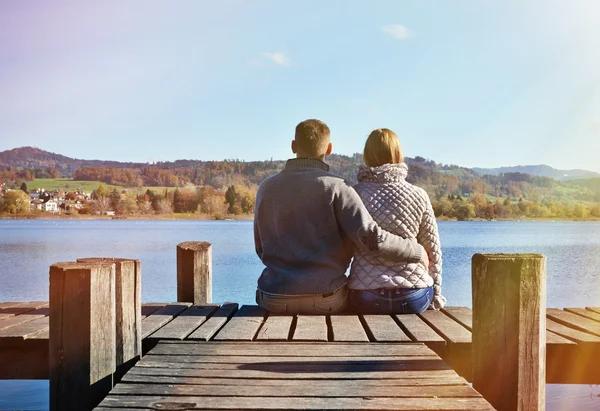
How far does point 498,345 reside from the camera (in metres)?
3.37

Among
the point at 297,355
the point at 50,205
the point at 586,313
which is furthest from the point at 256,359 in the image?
the point at 50,205

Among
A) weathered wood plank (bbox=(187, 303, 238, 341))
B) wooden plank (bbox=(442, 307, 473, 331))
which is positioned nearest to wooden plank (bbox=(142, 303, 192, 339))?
weathered wood plank (bbox=(187, 303, 238, 341))

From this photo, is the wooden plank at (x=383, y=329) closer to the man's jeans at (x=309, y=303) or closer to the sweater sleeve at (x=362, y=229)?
the man's jeans at (x=309, y=303)

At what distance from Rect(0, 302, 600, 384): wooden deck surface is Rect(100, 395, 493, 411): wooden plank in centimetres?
105

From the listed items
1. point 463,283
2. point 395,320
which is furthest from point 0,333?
A: point 463,283

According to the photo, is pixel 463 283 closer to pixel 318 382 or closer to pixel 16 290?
pixel 16 290

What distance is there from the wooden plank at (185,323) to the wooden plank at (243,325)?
0.80 ft

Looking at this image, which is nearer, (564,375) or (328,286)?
(564,375)

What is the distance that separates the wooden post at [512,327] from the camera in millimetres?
3311

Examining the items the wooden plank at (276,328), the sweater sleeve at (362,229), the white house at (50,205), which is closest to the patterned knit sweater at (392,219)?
the sweater sleeve at (362,229)

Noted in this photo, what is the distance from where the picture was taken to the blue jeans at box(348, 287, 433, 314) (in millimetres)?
4691

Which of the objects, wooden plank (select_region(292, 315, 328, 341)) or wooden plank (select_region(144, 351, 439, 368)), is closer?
wooden plank (select_region(144, 351, 439, 368))

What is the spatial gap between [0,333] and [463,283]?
34.1 metres

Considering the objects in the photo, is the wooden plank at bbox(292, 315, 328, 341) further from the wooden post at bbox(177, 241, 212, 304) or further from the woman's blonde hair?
the wooden post at bbox(177, 241, 212, 304)
